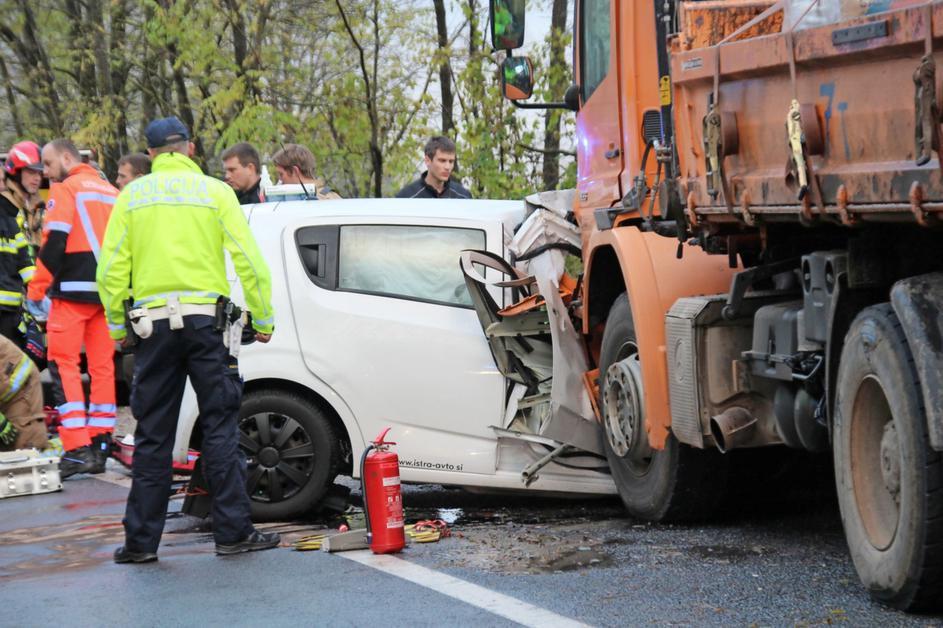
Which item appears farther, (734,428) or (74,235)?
(74,235)

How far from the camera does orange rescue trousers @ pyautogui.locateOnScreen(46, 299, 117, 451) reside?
9.05 metres

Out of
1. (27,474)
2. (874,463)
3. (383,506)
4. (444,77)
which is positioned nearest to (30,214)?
(27,474)

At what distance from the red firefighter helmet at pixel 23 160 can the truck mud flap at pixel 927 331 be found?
7601 mm

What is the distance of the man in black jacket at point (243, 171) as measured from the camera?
8859 millimetres

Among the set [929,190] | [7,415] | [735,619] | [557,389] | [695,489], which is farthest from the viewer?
[7,415]

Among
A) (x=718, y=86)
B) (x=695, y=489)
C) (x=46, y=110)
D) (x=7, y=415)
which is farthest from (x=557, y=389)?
(x=46, y=110)

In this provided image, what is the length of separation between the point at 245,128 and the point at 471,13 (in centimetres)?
291

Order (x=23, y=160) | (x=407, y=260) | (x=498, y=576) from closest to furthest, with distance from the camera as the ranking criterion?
1. (x=498, y=576)
2. (x=407, y=260)
3. (x=23, y=160)

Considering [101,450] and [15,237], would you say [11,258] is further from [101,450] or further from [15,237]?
[101,450]

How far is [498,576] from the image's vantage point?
213 inches

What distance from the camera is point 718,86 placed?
5.34 metres

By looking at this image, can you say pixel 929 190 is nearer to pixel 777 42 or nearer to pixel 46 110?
pixel 777 42

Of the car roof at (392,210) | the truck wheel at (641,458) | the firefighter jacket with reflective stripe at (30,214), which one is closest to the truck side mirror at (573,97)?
the car roof at (392,210)

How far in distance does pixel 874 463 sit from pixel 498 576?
1.49 meters
